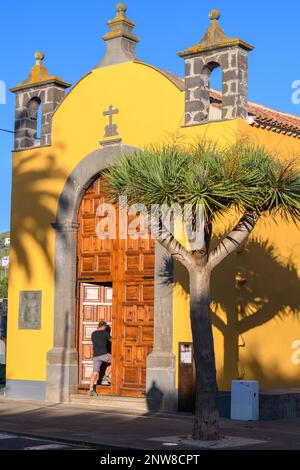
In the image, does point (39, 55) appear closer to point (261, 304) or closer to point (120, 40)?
point (120, 40)

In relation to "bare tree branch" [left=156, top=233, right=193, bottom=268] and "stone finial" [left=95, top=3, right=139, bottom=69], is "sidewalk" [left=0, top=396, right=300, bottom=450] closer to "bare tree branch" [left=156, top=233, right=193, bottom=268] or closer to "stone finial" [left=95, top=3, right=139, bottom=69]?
"bare tree branch" [left=156, top=233, right=193, bottom=268]

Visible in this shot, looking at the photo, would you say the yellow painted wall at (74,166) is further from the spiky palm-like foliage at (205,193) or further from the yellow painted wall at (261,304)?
the spiky palm-like foliage at (205,193)

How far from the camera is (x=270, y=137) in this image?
1741 centimetres

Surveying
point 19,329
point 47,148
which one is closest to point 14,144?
point 47,148

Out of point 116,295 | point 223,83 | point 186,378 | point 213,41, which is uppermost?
point 213,41

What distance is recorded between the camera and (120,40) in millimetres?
18766

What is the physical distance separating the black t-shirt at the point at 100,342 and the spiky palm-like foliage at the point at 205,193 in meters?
5.48

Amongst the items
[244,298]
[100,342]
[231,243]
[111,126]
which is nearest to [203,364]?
[231,243]

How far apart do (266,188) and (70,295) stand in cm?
728

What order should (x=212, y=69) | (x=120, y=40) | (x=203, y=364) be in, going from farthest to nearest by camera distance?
(x=120, y=40)
(x=212, y=69)
(x=203, y=364)

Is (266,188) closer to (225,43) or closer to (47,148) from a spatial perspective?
(225,43)

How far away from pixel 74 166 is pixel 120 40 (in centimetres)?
284

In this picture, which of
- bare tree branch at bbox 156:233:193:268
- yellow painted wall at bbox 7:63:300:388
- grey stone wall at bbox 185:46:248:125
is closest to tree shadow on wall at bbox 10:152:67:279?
yellow painted wall at bbox 7:63:300:388

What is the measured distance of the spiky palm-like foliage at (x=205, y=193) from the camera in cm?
1285
